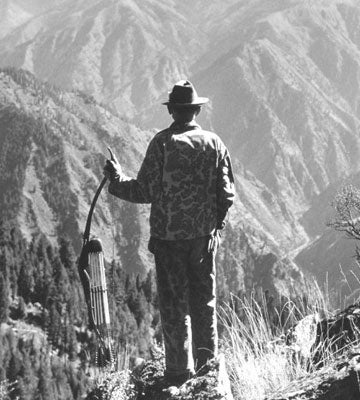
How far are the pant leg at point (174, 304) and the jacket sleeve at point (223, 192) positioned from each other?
673 millimetres

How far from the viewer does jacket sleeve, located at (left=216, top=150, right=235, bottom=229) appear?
29.9 ft

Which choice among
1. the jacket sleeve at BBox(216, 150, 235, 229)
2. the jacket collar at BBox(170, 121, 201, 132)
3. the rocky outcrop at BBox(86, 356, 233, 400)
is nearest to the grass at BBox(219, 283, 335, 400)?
the rocky outcrop at BBox(86, 356, 233, 400)

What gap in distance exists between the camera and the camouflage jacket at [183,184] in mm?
8922

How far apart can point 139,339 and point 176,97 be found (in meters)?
134

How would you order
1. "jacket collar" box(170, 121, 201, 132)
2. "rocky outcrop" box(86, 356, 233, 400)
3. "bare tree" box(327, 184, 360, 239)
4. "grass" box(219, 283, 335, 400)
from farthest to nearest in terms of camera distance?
1. "bare tree" box(327, 184, 360, 239)
2. "jacket collar" box(170, 121, 201, 132)
3. "grass" box(219, 283, 335, 400)
4. "rocky outcrop" box(86, 356, 233, 400)

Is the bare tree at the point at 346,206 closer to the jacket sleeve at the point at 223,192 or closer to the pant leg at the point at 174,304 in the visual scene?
the jacket sleeve at the point at 223,192

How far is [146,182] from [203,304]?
1911mm

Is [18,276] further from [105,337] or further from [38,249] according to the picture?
[105,337]

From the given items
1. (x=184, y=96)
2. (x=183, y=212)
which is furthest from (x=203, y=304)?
(x=184, y=96)

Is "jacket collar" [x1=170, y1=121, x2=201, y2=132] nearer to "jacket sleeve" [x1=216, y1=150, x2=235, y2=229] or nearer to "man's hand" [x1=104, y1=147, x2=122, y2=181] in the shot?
"jacket sleeve" [x1=216, y1=150, x2=235, y2=229]

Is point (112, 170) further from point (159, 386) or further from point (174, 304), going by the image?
point (159, 386)

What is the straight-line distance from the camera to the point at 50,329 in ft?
444

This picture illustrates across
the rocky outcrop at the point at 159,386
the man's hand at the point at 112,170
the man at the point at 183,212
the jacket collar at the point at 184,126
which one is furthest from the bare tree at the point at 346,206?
the man's hand at the point at 112,170

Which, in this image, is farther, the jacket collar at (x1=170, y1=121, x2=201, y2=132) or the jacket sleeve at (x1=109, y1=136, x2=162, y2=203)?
the jacket collar at (x1=170, y1=121, x2=201, y2=132)
